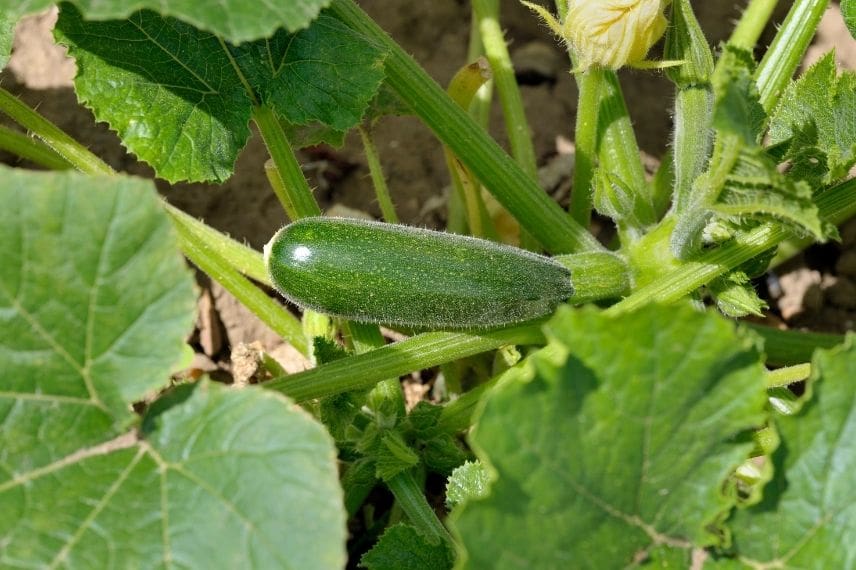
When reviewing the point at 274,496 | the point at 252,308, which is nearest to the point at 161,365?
the point at 274,496

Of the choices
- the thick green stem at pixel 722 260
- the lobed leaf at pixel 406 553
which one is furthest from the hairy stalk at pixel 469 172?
the lobed leaf at pixel 406 553

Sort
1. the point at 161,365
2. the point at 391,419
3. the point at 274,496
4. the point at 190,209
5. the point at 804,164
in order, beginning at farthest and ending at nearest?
the point at 190,209 < the point at 391,419 < the point at 804,164 < the point at 161,365 < the point at 274,496

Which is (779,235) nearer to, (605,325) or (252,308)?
(605,325)

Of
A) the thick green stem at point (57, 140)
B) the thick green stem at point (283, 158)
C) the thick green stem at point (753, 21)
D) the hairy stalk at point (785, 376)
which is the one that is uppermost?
the thick green stem at point (753, 21)

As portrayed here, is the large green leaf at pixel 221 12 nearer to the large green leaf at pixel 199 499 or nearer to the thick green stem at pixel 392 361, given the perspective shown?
the large green leaf at pixel 199 499

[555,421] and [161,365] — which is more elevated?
Result: [555,421]
